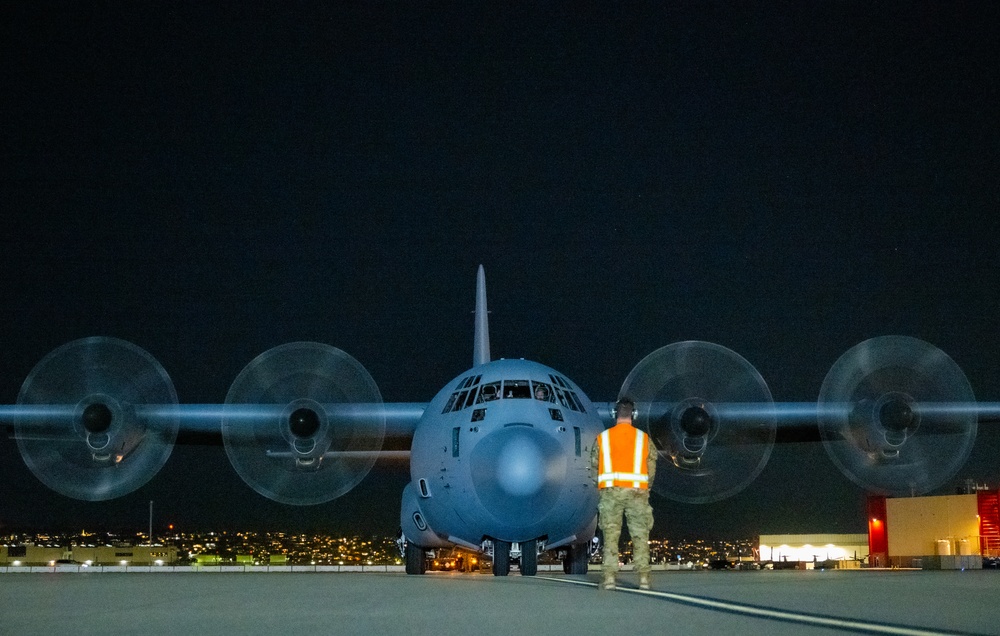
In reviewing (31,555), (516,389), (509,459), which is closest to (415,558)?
(516,389)

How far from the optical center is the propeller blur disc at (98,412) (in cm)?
2373

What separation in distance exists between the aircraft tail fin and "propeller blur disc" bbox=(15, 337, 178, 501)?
826 cm

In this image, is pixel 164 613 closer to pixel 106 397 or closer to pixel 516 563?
pixel 516 563

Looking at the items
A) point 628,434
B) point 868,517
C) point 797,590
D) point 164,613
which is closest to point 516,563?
point 628,434

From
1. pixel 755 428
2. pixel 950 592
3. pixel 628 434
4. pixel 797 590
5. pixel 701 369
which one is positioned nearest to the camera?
pixel 950 592

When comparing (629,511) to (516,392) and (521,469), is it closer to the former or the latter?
(521,469)

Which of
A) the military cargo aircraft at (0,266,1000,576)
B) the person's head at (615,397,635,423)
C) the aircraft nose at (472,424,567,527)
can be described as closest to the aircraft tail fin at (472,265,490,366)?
the military cargo aircraft at (0,266,1000,576)

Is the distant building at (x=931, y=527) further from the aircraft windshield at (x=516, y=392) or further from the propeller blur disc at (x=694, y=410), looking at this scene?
the aircraft windshield at (x=516, y=392)

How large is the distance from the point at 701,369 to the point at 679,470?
7.52 ft

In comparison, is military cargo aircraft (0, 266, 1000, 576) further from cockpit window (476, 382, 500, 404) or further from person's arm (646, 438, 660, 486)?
person's arm (646, 438, 660, 486)

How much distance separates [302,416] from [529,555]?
8853 millimetres

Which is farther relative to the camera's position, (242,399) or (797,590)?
(242,399)

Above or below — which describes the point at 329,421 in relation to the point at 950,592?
above

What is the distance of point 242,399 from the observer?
24.6 m
